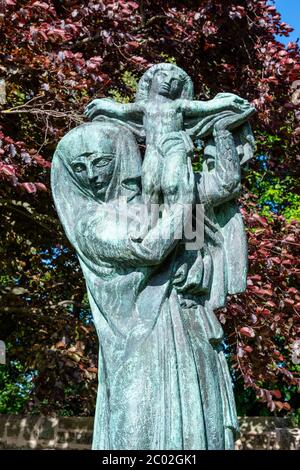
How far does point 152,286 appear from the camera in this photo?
129 inches

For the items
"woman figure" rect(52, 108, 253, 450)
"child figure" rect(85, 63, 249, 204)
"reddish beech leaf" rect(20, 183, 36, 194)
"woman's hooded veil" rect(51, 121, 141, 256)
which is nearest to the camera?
"woman figure" rect(52, 108, 253, 450)

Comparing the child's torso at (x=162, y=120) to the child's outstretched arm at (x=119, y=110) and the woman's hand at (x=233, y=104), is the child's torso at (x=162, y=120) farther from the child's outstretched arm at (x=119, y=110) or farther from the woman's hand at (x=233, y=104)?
the woman's hand at (x=233, y=104)

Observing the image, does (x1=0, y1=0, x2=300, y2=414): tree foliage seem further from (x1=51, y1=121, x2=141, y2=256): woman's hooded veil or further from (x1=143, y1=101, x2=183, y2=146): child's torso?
(x1=143, y1=101, x2=183, y2=146): child's torso

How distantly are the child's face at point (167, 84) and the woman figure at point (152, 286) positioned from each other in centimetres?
24

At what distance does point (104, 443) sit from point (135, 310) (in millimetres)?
572

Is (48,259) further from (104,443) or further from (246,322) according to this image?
(104,443)

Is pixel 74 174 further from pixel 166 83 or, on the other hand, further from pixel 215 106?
pixel 215 106

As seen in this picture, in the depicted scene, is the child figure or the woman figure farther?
the child figure

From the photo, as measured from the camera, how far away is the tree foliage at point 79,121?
7.47 metres

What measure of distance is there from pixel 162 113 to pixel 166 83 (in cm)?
15

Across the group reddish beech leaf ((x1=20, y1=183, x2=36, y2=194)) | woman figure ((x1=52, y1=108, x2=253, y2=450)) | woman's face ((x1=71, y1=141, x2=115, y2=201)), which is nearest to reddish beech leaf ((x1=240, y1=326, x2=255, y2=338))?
reddish beech leaf ((x1=20, y1=183, x2=36, y2=194))

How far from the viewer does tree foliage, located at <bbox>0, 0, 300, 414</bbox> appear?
747 centimetres

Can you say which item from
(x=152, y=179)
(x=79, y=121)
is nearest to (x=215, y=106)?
(x=152, y=179)

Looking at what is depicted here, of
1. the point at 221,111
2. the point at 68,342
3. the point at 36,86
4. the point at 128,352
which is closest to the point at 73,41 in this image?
the point at 36,86
